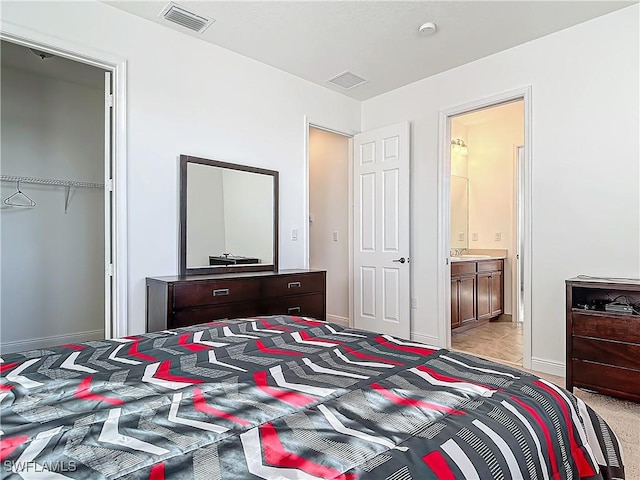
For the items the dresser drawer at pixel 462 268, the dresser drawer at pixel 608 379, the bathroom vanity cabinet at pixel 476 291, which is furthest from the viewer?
the bathroom vanity cabinet at pixel 476 291

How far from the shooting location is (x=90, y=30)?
2785mm

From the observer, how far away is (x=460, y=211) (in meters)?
5.86

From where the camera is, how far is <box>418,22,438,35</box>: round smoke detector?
3.08 m

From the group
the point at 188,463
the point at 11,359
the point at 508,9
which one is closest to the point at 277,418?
the point at 188,463

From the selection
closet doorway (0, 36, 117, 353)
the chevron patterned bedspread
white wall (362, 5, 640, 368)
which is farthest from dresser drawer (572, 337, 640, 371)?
closet doorway (0, 36, 117, 353)

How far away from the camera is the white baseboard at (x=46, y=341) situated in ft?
12.1

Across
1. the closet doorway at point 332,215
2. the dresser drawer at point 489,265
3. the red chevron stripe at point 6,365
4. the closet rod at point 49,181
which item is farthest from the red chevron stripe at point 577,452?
the closet rod at point 49,181

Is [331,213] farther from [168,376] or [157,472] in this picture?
[157,472]

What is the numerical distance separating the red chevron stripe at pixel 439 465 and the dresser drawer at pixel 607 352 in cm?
245

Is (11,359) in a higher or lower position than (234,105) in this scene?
lower

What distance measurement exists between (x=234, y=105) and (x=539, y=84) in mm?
2587

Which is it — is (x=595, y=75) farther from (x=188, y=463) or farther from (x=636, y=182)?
(x=188, y=463)

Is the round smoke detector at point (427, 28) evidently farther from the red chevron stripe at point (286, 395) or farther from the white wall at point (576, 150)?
the red chevron stripe at point (286, 395)

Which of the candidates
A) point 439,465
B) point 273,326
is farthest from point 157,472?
point 273,326
